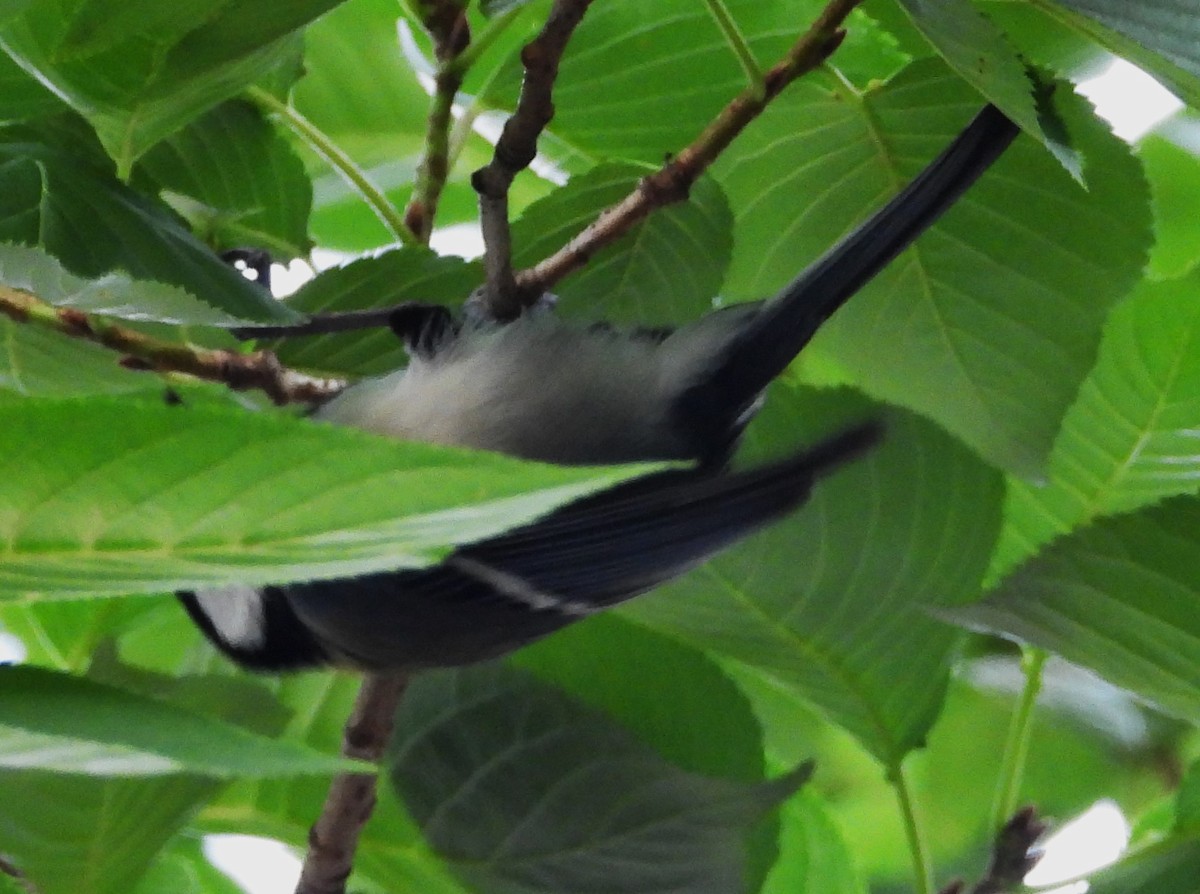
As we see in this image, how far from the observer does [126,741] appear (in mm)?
270

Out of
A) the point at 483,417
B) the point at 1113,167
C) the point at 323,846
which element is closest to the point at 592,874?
the point at 323,846

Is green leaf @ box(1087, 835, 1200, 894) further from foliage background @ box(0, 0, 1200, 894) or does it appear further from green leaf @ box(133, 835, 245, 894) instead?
green leaf @ box(133, 835, 245, 894)

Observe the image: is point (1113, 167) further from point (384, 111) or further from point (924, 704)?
point (384, 111)

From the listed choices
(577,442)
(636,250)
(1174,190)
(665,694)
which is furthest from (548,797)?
(1174,190)

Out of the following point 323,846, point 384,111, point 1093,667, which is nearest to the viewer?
point 1093,667

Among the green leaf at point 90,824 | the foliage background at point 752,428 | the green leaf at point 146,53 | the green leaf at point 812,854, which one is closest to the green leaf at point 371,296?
the foliage background at point 752,428

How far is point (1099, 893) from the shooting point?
65 centimetres

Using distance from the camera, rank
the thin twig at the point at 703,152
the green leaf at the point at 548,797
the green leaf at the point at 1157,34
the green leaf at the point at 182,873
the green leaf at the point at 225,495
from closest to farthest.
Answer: the green leaf at the point at 225,495, the green leaf at the point at 1157,34, the thin twig at the point at 703,152, the green leaf at the point at 548,797, the green leaf at the point at 182,873

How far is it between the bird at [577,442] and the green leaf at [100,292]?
0.39 feet

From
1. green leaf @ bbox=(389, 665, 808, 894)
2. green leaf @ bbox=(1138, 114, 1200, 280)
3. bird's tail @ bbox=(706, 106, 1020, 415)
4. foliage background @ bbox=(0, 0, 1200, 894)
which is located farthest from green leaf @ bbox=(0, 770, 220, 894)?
green leaf @ bbox=(1138, 114, 1200, 280)

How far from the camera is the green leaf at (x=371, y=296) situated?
71cm

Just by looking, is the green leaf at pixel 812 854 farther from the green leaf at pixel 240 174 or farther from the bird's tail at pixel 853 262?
the green leaf at pixel 240 174

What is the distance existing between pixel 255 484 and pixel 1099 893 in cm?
52

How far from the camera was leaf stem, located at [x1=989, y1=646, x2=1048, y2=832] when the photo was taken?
713 millimetres
